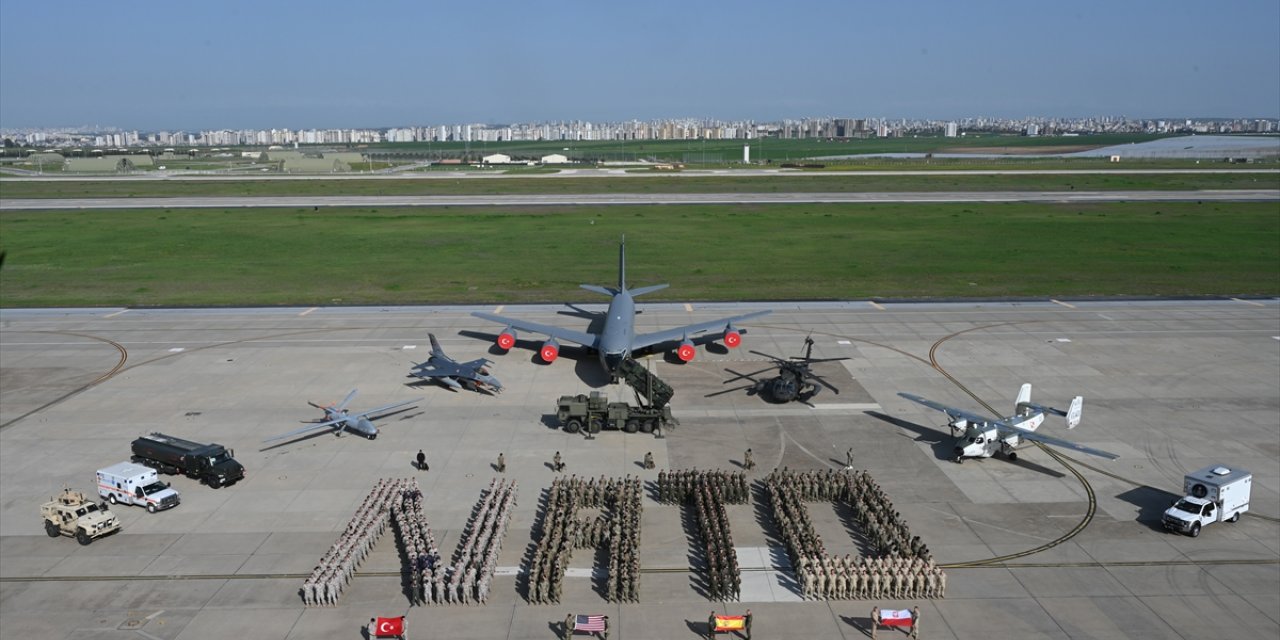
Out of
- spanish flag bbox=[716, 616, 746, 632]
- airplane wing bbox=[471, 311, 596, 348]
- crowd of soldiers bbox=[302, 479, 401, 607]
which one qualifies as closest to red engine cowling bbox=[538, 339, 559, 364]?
airplane wing bbox=[471, 311, 596, 348]

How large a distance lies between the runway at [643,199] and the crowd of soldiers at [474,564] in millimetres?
118830

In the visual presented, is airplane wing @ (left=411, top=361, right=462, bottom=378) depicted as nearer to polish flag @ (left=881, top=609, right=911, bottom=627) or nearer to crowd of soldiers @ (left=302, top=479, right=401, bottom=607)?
crowd of soldiers @ (left=302, top=479, right=401, bottom=607)

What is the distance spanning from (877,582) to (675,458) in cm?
1368

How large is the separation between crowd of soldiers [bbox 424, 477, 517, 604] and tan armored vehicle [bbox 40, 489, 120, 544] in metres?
14.5

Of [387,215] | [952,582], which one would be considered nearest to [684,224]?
Result: [387,215]

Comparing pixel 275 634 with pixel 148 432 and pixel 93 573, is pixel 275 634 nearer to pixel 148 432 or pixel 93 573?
pixel 93 573

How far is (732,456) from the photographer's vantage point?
1622 inches

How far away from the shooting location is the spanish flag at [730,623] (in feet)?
86.9

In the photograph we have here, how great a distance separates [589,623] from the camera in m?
26.7

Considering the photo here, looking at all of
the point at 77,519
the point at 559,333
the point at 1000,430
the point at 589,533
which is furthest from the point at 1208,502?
the point at 77,519

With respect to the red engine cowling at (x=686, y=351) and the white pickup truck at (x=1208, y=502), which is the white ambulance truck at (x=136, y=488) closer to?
the red engine cowling at (x=686, y=351)

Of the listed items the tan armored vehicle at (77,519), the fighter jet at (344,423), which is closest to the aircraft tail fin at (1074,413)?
the fighter jet at (344,423)

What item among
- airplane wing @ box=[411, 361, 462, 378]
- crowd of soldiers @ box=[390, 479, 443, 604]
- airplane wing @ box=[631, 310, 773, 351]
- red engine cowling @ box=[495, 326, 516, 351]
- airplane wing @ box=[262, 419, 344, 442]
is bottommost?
crowd of soldiers @ box=[390, 479, 443, 604]

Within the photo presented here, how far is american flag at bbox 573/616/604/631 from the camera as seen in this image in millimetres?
26625
